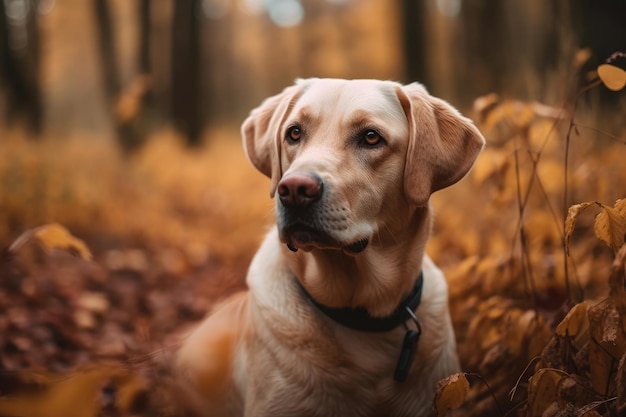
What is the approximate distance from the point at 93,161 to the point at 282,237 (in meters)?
5.34

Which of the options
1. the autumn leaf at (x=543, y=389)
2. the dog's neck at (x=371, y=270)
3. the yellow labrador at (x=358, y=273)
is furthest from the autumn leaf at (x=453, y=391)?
the dog's neck at (x=371, y=270)

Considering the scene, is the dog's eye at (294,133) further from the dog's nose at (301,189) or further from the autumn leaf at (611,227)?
the autumn leaf at (611,227)

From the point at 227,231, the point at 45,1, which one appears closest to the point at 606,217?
the point at 227,231

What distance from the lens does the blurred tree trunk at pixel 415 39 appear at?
25.8ft

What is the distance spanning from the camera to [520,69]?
707 centimetres

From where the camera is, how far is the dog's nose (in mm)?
2121

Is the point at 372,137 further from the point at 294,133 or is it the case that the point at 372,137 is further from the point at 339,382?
the point at 339,382

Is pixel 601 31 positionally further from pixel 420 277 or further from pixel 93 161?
pixel 93 161

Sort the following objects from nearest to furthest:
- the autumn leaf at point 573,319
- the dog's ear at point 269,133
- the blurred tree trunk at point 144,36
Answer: the autumn leaf at point 573,319 → the dog's ear at point 269,133 → the blurred tree trunk at point 144,36

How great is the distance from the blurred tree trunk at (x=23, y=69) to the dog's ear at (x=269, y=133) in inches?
210

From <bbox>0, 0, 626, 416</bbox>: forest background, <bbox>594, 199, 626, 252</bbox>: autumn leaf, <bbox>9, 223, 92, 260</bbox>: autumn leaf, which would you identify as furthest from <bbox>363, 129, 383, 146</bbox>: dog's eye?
<bbox>9, 223, 92, 260</bbox>: autumn leaf

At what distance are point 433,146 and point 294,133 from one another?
0.61 meters

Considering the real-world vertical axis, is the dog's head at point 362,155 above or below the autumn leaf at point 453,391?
above

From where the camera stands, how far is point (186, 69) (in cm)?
842
